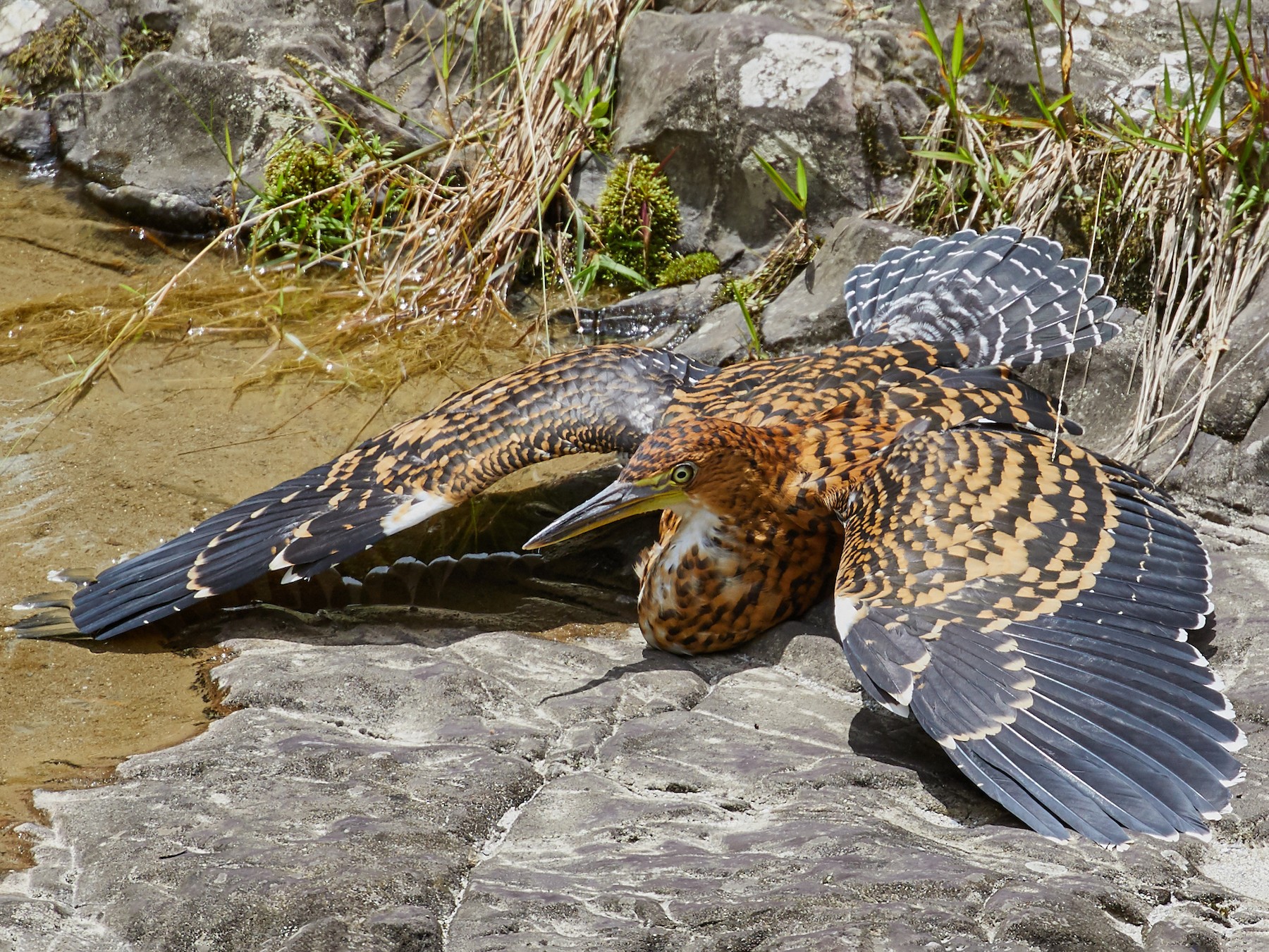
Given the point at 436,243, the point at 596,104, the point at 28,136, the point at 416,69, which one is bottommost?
the point at 436,243

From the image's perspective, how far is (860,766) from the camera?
275 cm

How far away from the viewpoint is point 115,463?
4395mm

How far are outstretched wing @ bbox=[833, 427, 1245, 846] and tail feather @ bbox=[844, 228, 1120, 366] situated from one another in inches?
28.1

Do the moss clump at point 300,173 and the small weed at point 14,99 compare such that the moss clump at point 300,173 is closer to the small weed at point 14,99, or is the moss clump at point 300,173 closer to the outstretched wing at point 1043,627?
the small weed at point 14,99

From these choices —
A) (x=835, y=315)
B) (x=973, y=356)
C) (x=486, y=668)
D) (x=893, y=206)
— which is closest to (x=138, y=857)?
(x=486, y=668)

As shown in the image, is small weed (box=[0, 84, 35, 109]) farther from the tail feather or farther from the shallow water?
the tail feather

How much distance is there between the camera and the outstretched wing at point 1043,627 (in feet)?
8.11

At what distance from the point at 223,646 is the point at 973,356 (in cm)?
264

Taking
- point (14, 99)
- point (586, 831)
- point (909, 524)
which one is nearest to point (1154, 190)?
point (909, 524)

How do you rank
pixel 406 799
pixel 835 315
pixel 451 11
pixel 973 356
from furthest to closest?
pixel 451 11, pixel 835 315, pixel 973 356, pixel 406 799

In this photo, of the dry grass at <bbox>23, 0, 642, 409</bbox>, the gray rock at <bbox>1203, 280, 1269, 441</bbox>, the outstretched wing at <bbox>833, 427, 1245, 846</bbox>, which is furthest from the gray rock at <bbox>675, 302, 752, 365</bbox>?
the gray rock at <bbox>1203, 280, 1269, 441</bbox>

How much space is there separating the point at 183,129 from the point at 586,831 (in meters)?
5.16

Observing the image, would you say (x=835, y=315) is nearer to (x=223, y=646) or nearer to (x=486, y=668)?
(x=486, y=668)

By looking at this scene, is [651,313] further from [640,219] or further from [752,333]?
[752,333]
